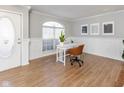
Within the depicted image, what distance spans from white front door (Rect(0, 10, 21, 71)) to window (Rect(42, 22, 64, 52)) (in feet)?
7.55

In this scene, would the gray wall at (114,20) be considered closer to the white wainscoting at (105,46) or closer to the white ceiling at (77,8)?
the white wainscoting at (105,46)

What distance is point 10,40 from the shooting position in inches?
163

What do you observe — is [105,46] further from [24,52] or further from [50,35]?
[24,52]

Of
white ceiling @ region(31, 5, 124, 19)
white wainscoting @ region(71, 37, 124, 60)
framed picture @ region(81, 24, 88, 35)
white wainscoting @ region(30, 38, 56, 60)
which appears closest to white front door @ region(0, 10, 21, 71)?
white ceiling @ region(31, 5, 124, 19)

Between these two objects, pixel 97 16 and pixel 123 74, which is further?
pixel 97 16

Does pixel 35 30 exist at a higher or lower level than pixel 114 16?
lower

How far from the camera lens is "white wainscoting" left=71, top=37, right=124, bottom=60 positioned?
18.4 feet

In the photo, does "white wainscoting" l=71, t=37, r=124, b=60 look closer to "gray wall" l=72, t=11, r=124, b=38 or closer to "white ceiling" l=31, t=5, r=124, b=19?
"gray wall" l=72, t=11, r=124, b=38

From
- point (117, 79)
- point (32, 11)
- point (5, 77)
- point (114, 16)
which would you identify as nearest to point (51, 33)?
point (32, 11)

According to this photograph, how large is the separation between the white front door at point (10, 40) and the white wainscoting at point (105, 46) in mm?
4318
